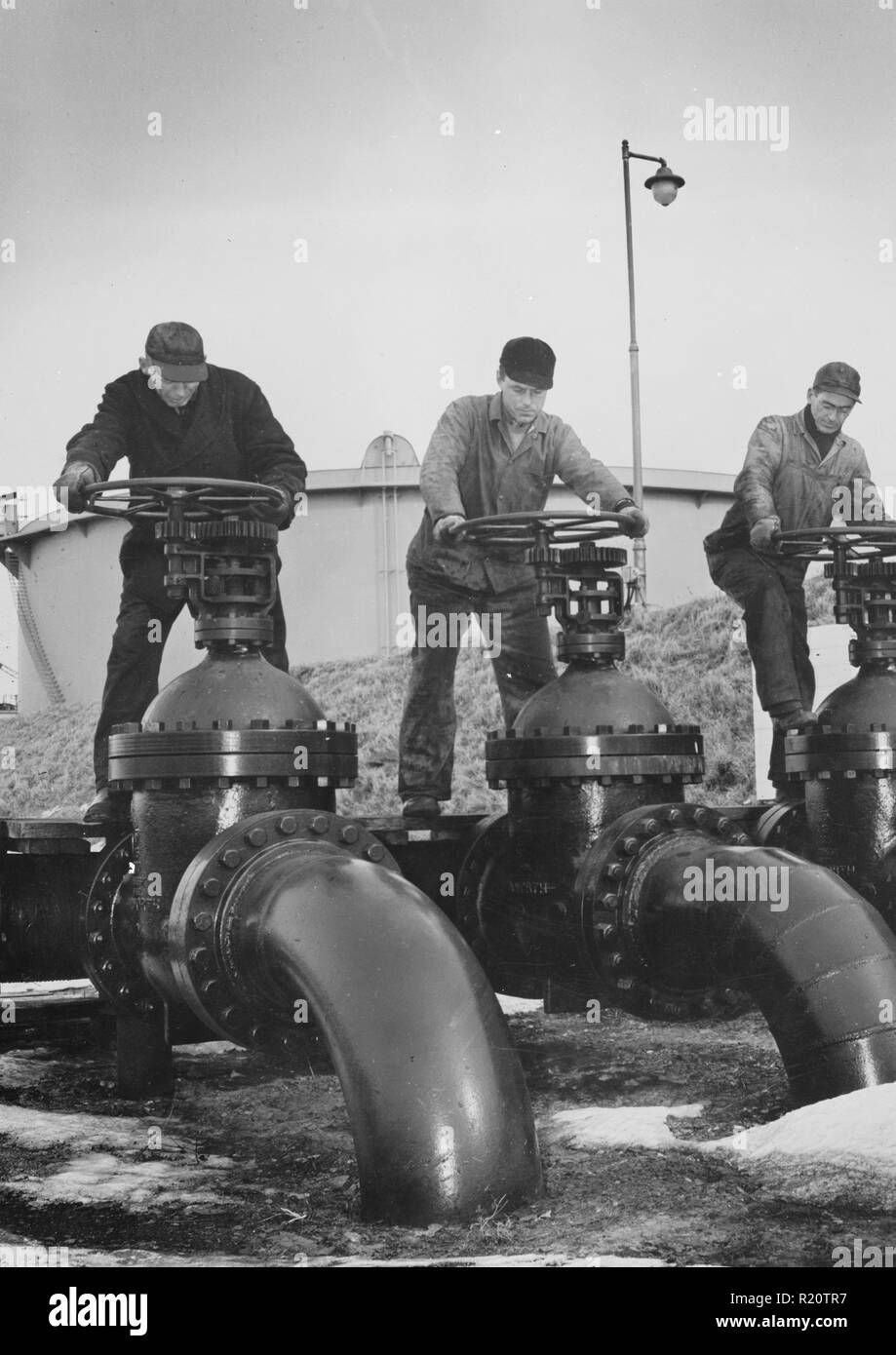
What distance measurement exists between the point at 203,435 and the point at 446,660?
0.95 meters

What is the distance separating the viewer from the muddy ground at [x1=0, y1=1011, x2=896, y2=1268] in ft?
7.84

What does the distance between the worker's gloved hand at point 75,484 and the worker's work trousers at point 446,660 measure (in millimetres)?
1115

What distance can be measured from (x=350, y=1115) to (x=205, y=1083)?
5.84 feet

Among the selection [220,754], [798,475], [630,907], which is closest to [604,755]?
[630,907]

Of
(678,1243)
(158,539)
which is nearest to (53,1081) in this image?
(158,539)

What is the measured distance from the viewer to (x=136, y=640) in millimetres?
4012

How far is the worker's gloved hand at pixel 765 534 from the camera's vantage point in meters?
4.14

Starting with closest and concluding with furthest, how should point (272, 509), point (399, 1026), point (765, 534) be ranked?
point (399, 1026) < point (272, 509) < point (765, 534)

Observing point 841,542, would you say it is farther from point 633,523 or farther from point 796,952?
point 796,952

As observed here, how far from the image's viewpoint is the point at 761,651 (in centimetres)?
444

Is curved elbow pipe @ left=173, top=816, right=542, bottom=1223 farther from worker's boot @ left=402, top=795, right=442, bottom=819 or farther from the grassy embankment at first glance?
the grassy embankment

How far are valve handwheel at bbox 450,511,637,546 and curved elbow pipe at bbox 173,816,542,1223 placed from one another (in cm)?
116

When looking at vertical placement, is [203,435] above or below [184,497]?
above
